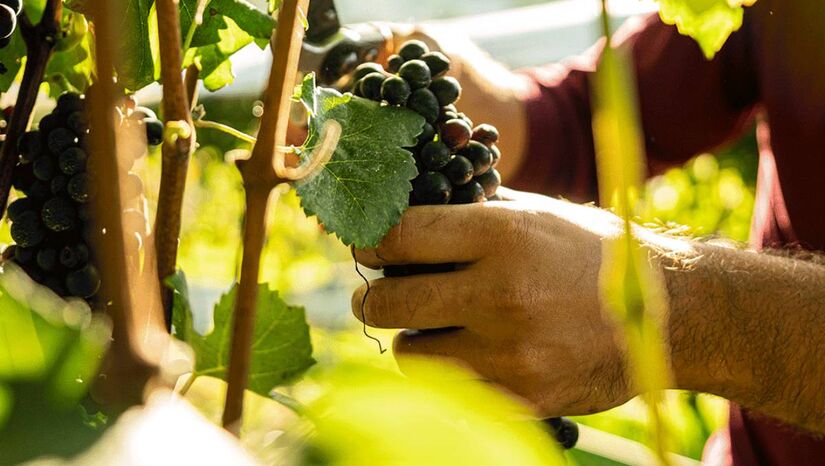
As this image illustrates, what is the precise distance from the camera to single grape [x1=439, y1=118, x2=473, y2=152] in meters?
0.55

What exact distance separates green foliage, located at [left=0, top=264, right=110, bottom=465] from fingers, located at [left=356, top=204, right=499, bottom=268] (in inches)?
15.5

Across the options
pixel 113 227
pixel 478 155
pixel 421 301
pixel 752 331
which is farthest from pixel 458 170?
pixel 752 331

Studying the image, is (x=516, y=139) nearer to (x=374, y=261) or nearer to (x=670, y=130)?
(x=670, y=130)

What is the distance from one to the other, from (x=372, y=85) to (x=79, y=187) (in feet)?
0.61

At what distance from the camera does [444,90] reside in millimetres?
556

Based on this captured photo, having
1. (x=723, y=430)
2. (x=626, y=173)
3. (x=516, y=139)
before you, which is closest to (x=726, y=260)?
(x=723, y=430)

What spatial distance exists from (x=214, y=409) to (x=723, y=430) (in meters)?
1.05

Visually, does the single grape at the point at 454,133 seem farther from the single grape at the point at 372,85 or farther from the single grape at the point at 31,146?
the single grape at the point at 31,146

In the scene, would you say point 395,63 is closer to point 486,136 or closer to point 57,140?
point 486,136

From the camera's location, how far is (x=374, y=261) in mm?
628

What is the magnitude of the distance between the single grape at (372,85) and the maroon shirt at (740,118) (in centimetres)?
78

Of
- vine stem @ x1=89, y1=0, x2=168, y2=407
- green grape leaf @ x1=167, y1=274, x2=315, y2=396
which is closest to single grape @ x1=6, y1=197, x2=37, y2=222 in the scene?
green grape leaf @ x1=167, y1=274, x2=315, y2=396

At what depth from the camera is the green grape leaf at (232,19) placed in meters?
0.49

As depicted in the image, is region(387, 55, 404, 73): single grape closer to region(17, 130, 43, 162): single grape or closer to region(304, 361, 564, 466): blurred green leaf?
region(17, 130, 43, 162): single grape
